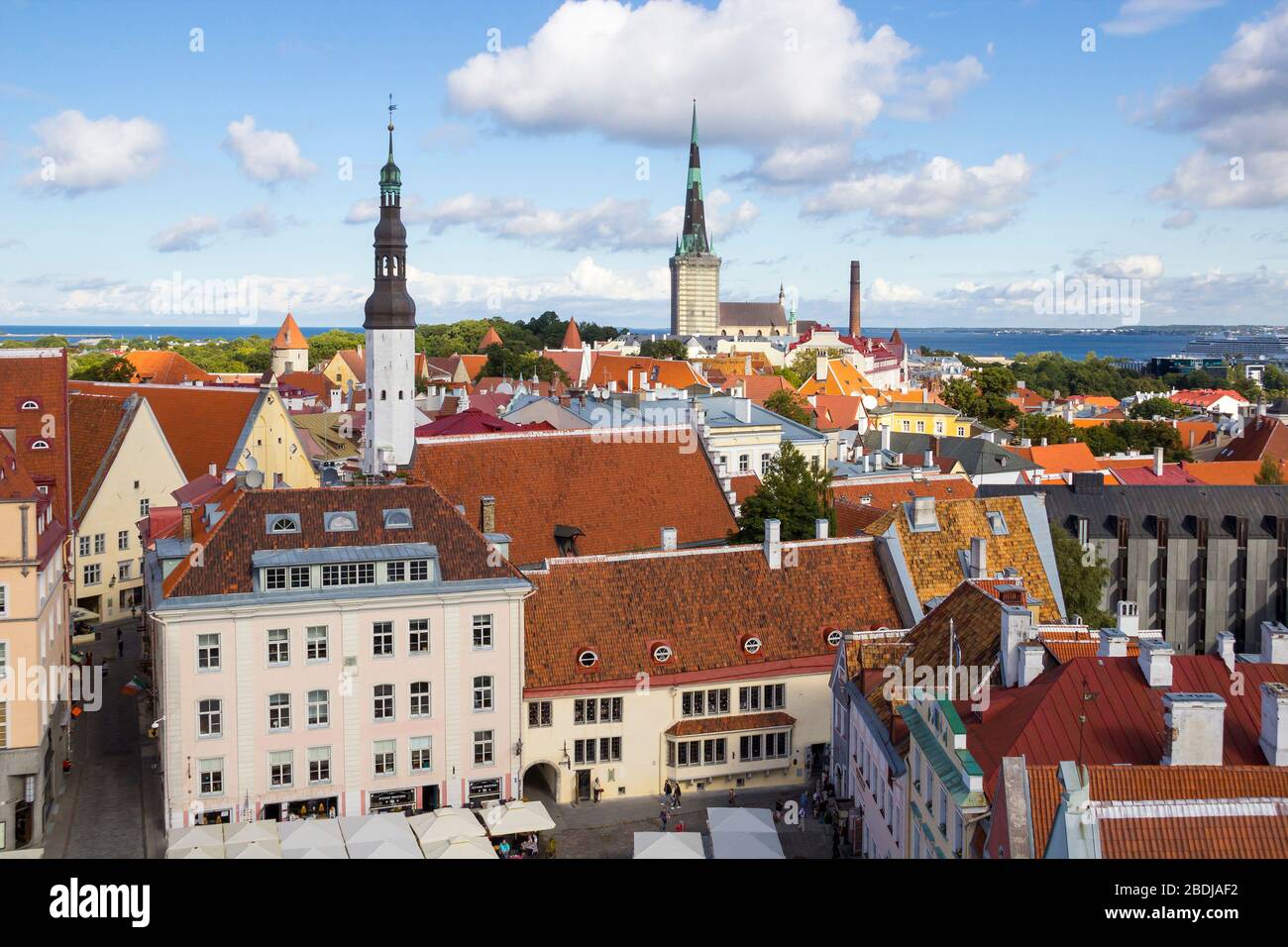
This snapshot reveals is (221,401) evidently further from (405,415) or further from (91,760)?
(91,760)

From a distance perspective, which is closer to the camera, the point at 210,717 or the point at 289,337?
the point at 210,717

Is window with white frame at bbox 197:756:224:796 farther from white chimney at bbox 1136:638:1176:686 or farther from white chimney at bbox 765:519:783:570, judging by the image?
white chimney at bbox 1136:638:1176:686

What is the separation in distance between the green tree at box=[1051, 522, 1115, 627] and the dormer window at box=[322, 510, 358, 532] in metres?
18.9

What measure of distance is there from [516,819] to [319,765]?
4.92 metres

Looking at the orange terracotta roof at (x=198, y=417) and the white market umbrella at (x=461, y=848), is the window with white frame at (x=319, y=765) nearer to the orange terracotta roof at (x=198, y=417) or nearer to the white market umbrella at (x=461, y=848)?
the white market umbrella at (x=461, y=848)

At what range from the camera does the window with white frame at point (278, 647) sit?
89.0 ft

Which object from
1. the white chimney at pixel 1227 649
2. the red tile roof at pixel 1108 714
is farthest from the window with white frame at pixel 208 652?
the white chimney at pixel 1227 649

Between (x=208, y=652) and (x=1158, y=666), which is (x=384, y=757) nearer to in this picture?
(x=208, y=652)

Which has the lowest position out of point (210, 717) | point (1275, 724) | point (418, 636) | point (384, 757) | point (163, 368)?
point (384, 757)

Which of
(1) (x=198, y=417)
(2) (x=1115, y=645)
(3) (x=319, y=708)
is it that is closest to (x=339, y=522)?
(3) (x=319, y=708)

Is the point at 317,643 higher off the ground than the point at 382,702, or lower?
higher

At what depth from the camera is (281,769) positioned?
2727cm

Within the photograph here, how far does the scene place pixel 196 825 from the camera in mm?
25828
